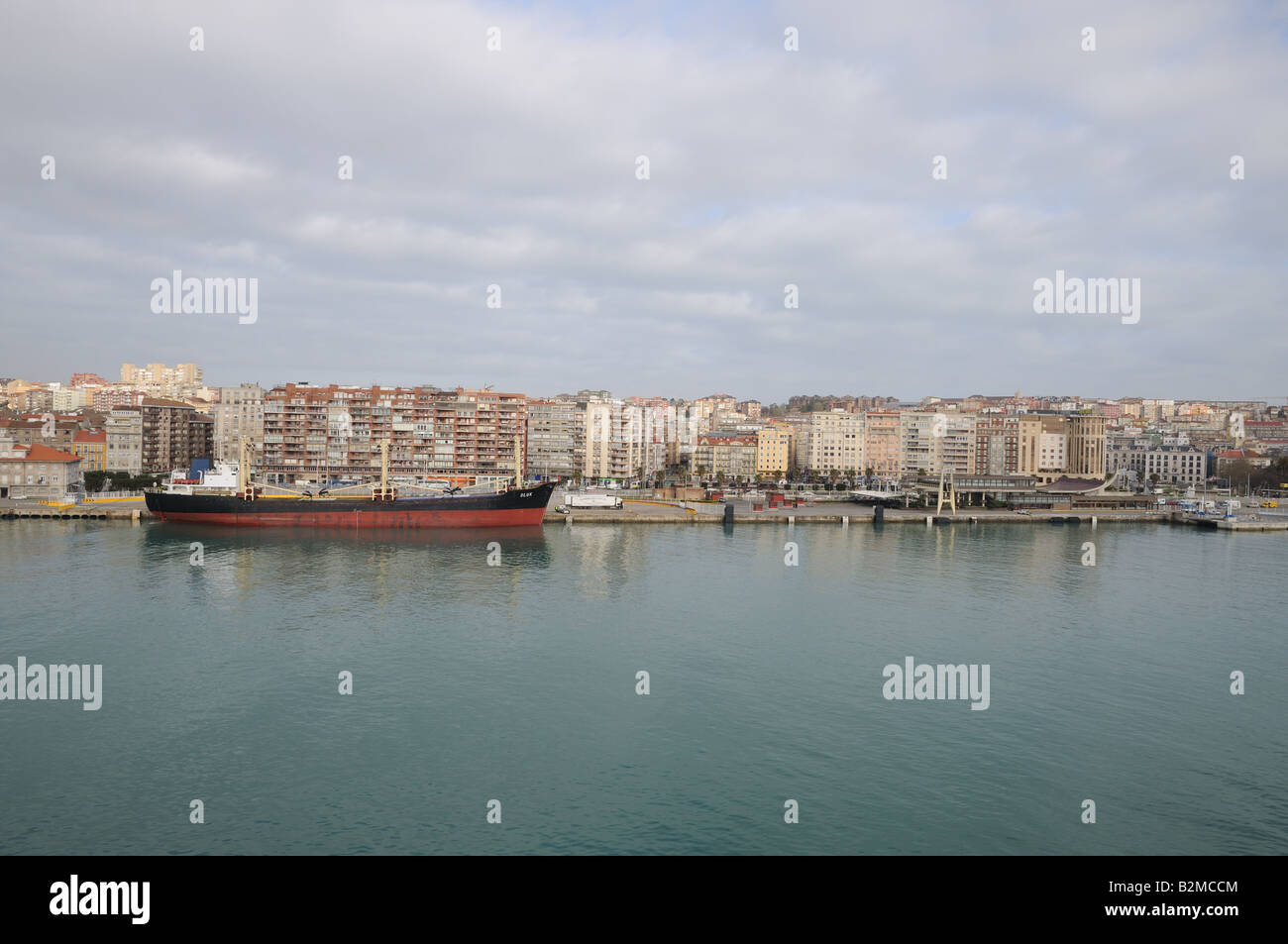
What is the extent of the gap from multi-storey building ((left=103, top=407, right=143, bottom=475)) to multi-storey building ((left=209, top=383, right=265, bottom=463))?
5927mm

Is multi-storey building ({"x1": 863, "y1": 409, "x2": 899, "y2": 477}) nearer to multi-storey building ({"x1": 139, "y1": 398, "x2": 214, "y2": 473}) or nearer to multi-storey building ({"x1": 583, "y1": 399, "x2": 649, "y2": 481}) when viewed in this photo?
multi-storey building ({"x1": 583, "y1": 399, "x2": 649, "y2": 481})

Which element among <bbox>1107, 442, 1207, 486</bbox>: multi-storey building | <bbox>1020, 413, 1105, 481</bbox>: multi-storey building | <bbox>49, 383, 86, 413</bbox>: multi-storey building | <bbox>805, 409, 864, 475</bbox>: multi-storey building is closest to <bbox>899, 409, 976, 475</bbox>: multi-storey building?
<bbox>805, 409, 864, 475</bbox>: multi-storey building

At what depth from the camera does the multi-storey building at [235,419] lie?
4991 cm

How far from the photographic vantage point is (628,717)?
9.34 m

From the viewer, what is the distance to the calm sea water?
268 inches

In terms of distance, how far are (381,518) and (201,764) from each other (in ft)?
65.6

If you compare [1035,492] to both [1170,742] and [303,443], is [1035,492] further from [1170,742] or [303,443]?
[303,443]

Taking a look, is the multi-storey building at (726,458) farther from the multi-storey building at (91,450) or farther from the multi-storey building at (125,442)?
the multi-storey building at (91,450)

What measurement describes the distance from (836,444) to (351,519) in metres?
39.3

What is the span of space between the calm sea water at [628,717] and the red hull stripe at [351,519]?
8.28 m

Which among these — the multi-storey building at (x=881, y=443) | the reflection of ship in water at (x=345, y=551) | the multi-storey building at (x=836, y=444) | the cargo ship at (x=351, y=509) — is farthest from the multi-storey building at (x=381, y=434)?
the multi-storey building at (x=881, y=443)
